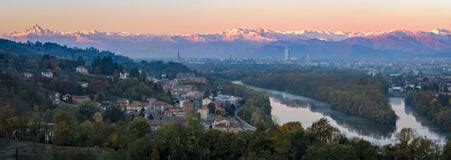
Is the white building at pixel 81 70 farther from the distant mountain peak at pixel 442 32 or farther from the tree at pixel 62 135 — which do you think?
the distant mountain peak at pixel 442 32

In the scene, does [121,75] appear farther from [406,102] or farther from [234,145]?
[234,145]

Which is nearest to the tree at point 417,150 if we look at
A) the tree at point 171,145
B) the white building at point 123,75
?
the tree at point 171,145

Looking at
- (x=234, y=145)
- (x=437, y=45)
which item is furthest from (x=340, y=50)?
(x=234, y=145)

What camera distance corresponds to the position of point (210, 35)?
16112 centimetres

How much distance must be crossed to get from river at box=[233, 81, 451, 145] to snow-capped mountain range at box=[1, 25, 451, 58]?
93.1 m

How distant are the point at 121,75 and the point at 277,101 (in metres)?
7.67

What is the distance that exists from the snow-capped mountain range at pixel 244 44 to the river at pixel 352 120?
9310cm

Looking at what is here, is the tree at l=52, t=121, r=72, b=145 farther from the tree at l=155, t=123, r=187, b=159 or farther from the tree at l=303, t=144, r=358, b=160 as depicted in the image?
the tree at l=303, t=144, r=358, b=160

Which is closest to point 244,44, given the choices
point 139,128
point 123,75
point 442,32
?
point 442,32

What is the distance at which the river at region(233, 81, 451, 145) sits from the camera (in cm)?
2051

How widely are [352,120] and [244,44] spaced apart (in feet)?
389

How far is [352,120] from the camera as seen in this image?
965 inches

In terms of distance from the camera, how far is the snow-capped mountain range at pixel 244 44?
12481 centimetres

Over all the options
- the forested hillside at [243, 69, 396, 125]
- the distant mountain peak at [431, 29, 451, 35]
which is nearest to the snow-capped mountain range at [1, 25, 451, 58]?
the distant mountain peak at [431, 29, 451, 35]
